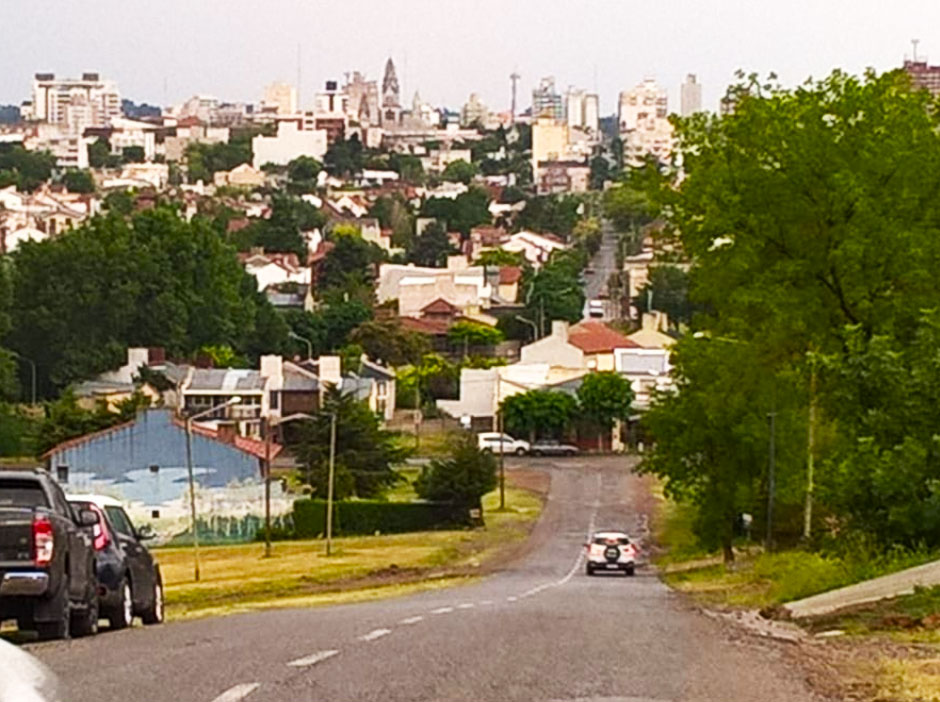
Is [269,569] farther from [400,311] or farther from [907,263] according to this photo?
[400,311]

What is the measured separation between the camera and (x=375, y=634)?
66.4ft

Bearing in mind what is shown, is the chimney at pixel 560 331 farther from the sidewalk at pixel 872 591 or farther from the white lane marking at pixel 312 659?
the white lane marking at pixel 312 659

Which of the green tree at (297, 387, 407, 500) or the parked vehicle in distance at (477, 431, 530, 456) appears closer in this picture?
the green tree at (297, 387, 407, 500)

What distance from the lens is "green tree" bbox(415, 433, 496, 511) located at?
8881 centimetres

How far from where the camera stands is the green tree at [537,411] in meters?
121

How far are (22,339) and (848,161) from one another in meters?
95.8

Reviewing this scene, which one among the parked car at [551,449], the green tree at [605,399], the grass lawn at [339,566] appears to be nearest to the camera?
the grass lawn at [339,566]

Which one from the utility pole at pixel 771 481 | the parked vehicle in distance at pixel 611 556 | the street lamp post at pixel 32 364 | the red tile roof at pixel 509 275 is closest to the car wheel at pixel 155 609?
the utility pole at pixel 771 481

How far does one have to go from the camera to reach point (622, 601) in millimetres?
33188

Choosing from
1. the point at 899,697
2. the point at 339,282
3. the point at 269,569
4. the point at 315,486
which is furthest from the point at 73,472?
the point at 339,282

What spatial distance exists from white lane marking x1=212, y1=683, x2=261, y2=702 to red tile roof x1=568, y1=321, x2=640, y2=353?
12756cm

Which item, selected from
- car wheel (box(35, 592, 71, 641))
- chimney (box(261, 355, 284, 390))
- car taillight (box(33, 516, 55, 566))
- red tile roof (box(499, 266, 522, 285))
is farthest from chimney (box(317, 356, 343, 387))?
car taillight (box(33, 516, 55, 566))

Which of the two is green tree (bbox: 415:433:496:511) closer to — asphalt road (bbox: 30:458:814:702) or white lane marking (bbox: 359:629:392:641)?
asphalt road (bbox: 30:458:814:702)

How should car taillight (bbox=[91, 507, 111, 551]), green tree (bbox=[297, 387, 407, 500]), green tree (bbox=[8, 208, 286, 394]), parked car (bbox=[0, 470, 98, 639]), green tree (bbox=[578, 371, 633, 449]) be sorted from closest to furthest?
parked car (bbox=[0, 470, 98, 639]) → car taillight (bbox=[91, 507, 111, 551]) → green tree (bbox=[297, 387, 407, 500]) → green tree (bbox=[578, 371, 633, 449]) → green tree (bbox=[8, 208, 286, 394])
